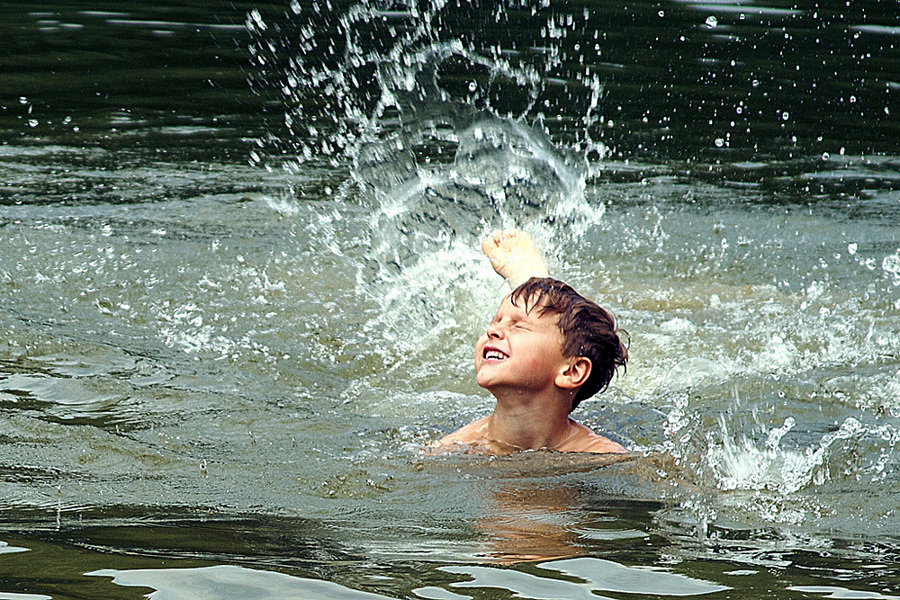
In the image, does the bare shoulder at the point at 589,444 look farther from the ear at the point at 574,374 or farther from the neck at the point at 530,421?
the ear at the point at 574,374

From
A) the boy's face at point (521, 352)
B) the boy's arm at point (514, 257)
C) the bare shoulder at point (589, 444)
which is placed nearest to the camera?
the boy's face at point (521, 352)

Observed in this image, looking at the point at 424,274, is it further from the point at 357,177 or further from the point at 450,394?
the point at 357,177

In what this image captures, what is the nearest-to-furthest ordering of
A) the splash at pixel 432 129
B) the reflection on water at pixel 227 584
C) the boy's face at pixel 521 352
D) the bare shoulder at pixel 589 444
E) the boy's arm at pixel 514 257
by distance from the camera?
the reflection on water at pixel 227 584 < the boy's face at pixel 521 352 < the bare shoulder at pixel 589 444 < the boy's arm at pixel 514 257 < the splash at pixel 432 129

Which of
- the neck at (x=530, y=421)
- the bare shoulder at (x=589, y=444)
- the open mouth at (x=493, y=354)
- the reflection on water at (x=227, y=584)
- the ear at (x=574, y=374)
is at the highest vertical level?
the open mouth at (x=493, y=354)

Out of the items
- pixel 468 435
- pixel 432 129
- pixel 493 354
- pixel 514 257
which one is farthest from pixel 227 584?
pixel 432 129

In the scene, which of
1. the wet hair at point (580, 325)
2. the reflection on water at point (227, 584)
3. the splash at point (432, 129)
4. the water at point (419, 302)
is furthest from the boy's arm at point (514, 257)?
the reflection on water at point (227, 584)

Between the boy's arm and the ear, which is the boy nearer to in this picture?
the ear

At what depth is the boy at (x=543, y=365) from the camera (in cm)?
497

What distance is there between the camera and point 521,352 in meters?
4.95

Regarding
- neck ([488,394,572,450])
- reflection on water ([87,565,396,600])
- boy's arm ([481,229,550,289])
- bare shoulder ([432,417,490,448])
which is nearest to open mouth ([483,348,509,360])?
neck ([488,394,572,450])

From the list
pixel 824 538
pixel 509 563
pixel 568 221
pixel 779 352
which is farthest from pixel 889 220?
pixel 509 563

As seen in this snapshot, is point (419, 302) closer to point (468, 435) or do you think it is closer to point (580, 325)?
point (468, 435)

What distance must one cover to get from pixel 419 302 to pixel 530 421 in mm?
2538

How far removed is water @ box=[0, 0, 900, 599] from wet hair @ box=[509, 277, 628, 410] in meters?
0.44
